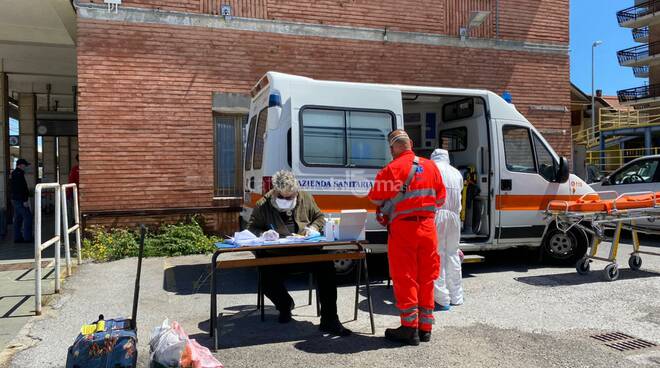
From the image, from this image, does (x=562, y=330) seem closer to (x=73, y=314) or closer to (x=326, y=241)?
(x=326, y=241)

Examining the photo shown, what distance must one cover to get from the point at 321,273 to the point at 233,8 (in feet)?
22.0

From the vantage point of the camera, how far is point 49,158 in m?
19.5

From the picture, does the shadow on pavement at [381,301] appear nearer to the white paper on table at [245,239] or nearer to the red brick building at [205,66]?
the white paper on table at [245,239]

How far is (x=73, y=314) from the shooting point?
5469 millimetres

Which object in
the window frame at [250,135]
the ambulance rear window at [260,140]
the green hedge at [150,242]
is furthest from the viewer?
the green hedge at [150,242]

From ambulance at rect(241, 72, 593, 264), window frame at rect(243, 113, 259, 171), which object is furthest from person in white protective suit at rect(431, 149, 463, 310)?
window frame at rect(243, 113, 259, 171)

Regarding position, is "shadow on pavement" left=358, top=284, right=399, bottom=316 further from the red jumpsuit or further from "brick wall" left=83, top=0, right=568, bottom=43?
"brick wall" left=83, top=0, right=568, bottom=43

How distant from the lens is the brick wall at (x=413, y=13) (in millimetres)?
9797

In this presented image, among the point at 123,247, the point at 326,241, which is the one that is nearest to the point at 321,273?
the point at 326,241

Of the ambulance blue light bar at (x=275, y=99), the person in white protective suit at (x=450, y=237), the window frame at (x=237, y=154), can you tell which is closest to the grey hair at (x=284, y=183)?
the ambulance blue light bar at (x=275, y=99)

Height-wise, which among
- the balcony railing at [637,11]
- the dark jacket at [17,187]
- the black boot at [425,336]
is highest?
the balcony railing at [637,11]

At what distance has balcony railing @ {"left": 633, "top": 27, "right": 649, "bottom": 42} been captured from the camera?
128 feet

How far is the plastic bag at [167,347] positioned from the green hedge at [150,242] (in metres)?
5.44

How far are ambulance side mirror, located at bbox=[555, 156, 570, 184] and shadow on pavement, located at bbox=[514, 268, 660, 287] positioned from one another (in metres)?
1.37
